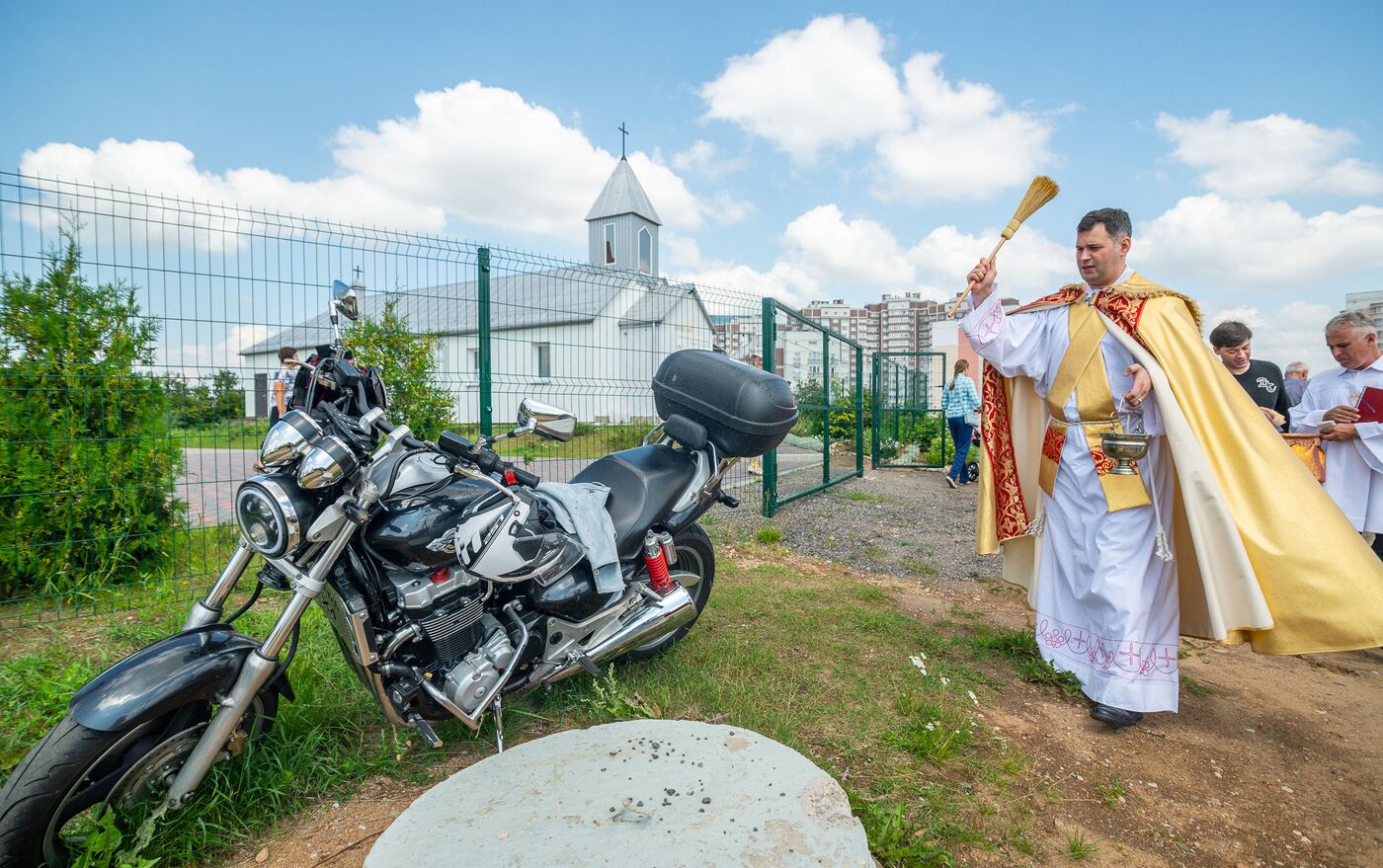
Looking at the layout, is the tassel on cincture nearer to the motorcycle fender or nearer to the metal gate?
the motorcycle fender

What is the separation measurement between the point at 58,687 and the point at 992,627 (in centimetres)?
431

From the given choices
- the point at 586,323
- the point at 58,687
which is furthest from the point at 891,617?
the point at 58,687

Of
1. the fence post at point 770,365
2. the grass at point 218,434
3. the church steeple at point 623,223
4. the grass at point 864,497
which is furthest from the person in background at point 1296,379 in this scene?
the church steeple at point 623,223

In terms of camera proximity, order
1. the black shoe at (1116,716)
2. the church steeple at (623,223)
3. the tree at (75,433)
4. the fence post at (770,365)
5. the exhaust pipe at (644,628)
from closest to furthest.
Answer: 1. the exhaust pipe at (644,628)
2. the black shoe at (1116,716)
3. the tree at (75,433)
4. the fence post at (770,365)
5. the church steeple at (623,223)

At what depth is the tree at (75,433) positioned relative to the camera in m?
3.72

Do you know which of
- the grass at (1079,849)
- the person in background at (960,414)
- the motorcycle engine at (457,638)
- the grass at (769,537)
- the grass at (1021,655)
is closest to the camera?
the grass at (1079,849)

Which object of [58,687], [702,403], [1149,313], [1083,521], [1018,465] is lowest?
[58,687]

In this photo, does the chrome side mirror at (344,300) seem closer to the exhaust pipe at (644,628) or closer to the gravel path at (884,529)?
the exhaust pipe at (644,628)

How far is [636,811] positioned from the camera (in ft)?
5.82

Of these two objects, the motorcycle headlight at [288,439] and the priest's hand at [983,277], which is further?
the priest's hand at [983,277]

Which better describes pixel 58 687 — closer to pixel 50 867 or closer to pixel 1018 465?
pixel 50 867

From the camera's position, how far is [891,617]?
396 centimetres

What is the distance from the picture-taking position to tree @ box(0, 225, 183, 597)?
372cm

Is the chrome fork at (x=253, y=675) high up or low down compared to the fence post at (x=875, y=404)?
down
